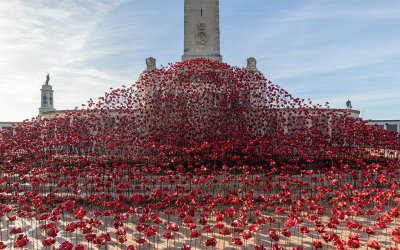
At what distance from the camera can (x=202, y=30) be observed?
20906 millimetres

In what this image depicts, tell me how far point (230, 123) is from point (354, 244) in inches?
366

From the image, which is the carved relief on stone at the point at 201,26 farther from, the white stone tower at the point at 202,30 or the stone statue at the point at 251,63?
the stone statue at the point at 251,63

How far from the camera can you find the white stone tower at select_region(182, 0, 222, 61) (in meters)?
20.9

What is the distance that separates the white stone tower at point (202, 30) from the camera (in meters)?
20.9

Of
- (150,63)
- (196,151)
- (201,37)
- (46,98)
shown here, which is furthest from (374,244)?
(46,98)

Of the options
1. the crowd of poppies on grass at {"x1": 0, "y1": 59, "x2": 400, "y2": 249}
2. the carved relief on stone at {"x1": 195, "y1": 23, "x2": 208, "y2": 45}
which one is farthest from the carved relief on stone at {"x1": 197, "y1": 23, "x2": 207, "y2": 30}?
the crowd of poppies on grass at {"x1": 0, "y1": 59, "x2": 400, "y2": 249}

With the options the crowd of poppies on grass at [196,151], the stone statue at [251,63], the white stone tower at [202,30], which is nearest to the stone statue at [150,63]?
the white stone tower at [202,30]

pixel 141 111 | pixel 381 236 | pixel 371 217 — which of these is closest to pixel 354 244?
pixel 381 236

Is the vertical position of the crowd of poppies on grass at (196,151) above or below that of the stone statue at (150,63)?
below

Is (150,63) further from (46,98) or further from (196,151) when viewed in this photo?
(46,98)

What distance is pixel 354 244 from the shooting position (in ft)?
13.5

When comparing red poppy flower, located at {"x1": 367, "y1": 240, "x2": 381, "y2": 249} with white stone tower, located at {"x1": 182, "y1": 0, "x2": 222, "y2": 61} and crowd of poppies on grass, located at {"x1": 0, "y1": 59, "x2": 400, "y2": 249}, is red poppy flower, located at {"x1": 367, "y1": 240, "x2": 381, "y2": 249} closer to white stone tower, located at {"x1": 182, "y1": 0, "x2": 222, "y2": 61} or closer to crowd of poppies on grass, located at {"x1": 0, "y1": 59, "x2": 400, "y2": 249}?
crowd of poppies on grass, located at {"x1": 0, "y1": 59, "x2": 400, "y2": 249}

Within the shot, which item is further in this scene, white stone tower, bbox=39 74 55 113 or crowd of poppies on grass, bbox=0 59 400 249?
white stone tower, bbox=39 74 55 113

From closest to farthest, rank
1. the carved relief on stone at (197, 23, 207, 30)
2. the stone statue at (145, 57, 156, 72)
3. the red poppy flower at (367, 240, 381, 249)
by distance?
the red poppy flower at (367, 240, 381, 249) < the carved relief on stone at (197, 23, 207, 30) < the stone statue at (145, 57, 156, 72)
